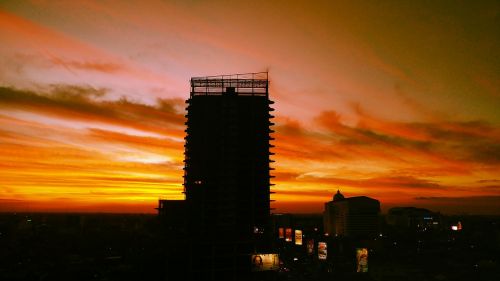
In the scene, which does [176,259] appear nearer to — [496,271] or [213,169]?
[213,169]

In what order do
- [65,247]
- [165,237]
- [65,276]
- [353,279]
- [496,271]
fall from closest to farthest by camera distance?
[65,276] → [165,237] → [353,279] → [496,271] → [65,247]

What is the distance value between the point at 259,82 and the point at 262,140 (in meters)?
18.0

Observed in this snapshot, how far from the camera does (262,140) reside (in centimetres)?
12525

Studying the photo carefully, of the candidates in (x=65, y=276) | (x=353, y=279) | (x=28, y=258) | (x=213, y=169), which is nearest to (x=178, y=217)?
(x=213, y=169)

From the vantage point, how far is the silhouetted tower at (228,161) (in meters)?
124

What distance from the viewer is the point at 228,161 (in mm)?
123938

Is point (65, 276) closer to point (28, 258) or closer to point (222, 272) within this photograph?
point (222, 272)

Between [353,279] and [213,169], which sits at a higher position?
[213,169]

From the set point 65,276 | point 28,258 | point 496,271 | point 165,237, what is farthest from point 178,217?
point 496,271

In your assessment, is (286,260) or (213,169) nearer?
(213,169)

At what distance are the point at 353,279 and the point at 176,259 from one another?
56068 millimetres

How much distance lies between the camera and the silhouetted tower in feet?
406

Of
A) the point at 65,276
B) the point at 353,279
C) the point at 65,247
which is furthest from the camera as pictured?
the point at 65,247

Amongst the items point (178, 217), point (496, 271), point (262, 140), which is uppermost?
point (262, 140)
